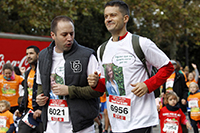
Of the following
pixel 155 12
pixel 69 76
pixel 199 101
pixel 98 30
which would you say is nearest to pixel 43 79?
pixel 69 76

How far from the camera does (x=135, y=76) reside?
3230 millimetres

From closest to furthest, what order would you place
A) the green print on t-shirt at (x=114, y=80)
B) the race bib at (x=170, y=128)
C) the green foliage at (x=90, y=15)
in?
1. the green print on t-shirt at (x=114, y=80)
2. the race bib at (x=170, y=128)
3. the green foliage at (x=90, y=15)

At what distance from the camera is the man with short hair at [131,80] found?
3.14m

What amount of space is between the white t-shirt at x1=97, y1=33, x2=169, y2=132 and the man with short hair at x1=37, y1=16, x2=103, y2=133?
0.48m

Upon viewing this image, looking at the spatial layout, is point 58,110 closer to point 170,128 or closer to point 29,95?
point 29,95

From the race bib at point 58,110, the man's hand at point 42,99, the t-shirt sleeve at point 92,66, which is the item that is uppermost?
the t-shirt sleeve at point 92,66

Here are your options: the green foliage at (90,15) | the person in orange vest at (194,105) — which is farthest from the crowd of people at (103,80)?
the green foliage at (90,15)

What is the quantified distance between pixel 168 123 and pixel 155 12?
49.1 feet

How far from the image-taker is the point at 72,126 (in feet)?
11.8

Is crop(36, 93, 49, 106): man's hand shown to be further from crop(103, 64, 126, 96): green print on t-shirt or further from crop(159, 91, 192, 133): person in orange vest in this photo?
crop(159, 91, 192, 133): person in orange vest

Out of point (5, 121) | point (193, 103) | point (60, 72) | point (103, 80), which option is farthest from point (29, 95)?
point (193, 103)

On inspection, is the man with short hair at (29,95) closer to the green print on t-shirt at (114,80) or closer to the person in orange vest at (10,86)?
the green print on t-shirt at (114,80)

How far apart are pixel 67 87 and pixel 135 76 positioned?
85cm

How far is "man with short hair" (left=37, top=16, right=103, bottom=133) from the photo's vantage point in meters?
3.60
